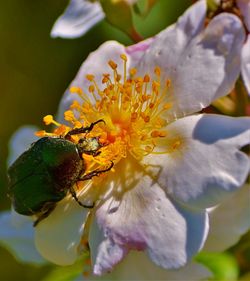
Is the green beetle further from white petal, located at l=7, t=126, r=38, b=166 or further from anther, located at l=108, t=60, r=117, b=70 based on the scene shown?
white petal, located at l=7, t=126, r=38, b=166

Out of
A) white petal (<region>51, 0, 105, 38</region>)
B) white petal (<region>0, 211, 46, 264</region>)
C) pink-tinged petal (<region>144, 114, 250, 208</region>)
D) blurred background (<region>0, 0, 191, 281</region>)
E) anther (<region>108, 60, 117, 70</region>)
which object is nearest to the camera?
pink-tinged petal (<region>144, 114, 250, 208</region>)

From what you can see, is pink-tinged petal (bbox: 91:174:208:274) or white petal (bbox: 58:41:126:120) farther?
white petal (bbox: 58:41:126:120)

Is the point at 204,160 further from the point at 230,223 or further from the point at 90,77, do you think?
the point at 90,77

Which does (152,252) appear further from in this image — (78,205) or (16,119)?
(16,119)

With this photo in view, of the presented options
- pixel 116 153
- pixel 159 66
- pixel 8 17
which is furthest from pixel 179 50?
pixel 8 17

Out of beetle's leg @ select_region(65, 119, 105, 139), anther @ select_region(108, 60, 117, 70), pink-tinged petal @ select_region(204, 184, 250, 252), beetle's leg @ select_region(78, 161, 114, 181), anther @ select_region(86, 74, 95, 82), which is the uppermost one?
anther @ select_region(108, 60, 117, 70)

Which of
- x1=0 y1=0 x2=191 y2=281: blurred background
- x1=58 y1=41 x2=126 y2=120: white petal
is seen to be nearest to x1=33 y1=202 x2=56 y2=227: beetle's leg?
x1=58 y1=41 x2=126 y2=120: white petal
